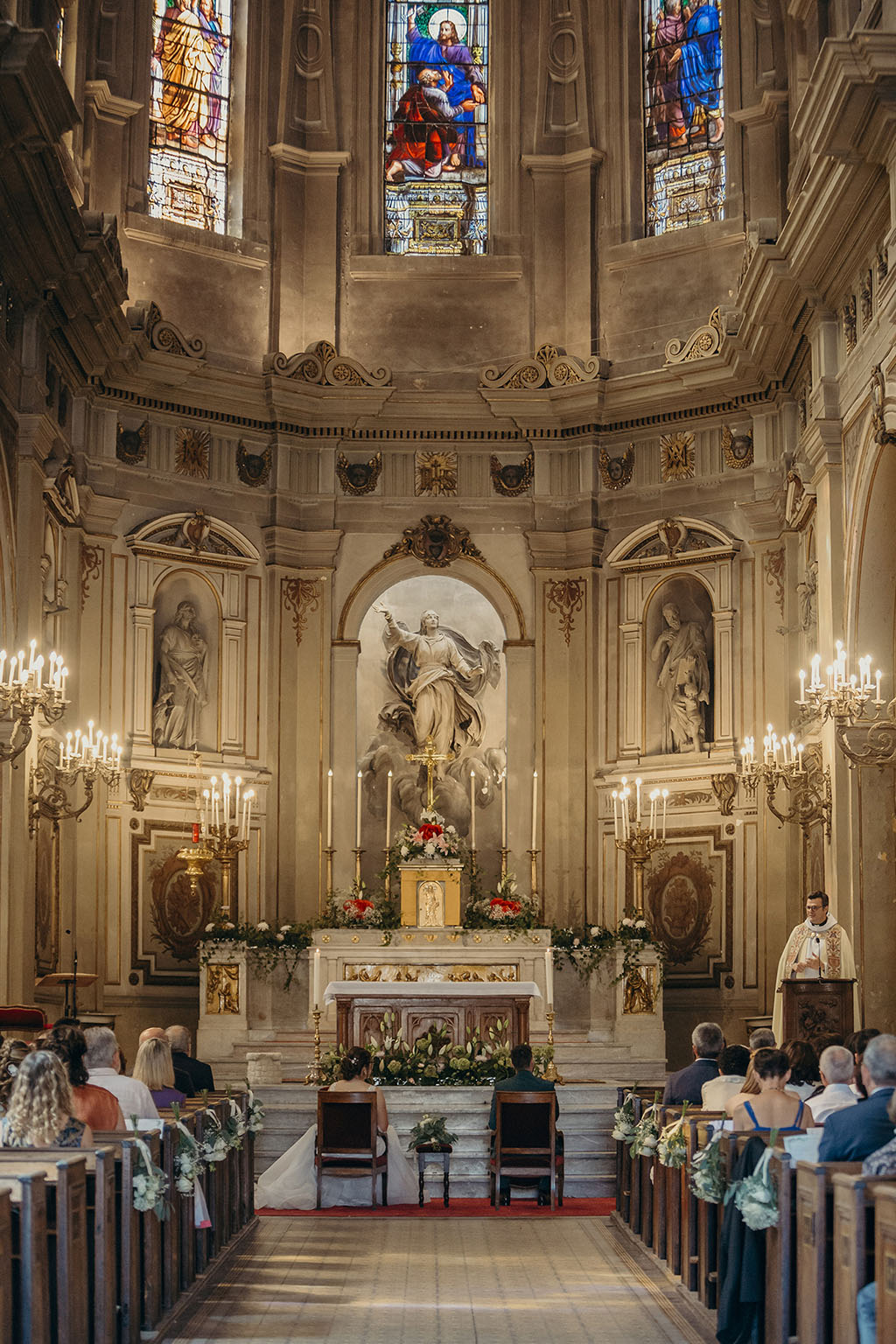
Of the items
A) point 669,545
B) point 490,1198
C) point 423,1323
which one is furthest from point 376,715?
point 423,1323

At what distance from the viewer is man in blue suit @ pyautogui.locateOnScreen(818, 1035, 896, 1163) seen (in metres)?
7.05

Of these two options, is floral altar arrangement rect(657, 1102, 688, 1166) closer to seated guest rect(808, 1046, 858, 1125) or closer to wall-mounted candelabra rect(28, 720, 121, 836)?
seated guest rect(808, 1046, 858, 1125)

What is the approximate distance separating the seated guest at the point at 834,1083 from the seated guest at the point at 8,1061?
3733 millimetres

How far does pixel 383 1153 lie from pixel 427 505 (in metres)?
9.46

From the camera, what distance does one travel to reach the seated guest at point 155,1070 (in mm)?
10656

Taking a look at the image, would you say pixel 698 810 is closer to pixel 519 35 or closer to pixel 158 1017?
pixel 158 1017

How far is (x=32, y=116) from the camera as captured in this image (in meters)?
14.0

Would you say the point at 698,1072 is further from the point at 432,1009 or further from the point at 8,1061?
the point at 432,1009

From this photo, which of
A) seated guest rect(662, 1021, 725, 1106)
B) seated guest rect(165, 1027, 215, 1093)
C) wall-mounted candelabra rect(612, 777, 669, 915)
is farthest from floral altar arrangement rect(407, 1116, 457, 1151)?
wall-mounted candelabra rect(612, 777, 669, 915)

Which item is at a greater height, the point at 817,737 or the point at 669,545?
the point at 669,545

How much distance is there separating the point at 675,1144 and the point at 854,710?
4.78 metres

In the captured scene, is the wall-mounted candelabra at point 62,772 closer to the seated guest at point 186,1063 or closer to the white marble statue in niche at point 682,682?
the seated guest at point 186,1063

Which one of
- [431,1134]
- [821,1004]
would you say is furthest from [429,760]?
[821,1004]

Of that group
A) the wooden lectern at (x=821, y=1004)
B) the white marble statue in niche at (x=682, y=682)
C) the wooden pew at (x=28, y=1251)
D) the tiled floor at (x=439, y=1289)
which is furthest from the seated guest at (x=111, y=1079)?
the white marble statue in niche at (x=682, y=682)
